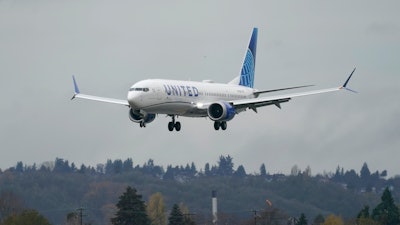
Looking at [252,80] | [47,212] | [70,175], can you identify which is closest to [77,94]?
[252,80]

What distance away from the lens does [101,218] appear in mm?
163750

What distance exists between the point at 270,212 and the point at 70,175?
42168mm

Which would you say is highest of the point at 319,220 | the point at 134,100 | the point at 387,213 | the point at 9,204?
the point at 134,100

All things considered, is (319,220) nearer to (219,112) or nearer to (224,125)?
(224,125)

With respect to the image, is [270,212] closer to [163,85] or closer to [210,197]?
[210,197]

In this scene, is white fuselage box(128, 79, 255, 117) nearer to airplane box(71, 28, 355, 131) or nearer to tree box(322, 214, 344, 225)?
airplane box(71, 28, 355, 131)

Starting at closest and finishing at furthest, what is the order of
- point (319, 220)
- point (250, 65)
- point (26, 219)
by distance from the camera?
point (250, 65), point (26, 219), point (319, 220)

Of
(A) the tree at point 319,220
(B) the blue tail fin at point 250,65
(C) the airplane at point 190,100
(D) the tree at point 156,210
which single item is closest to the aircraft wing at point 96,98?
(C) the airplane at point 190,100

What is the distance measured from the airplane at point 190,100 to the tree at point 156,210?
39.6m

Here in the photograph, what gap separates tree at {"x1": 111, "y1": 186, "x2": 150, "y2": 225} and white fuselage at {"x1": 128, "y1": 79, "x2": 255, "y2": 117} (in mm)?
26689

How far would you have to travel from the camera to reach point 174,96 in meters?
95.9

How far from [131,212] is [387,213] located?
34160mm

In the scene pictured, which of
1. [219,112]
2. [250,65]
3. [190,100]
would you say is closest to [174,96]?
[190,100]

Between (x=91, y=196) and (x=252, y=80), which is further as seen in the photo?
(x=91, y=196)
